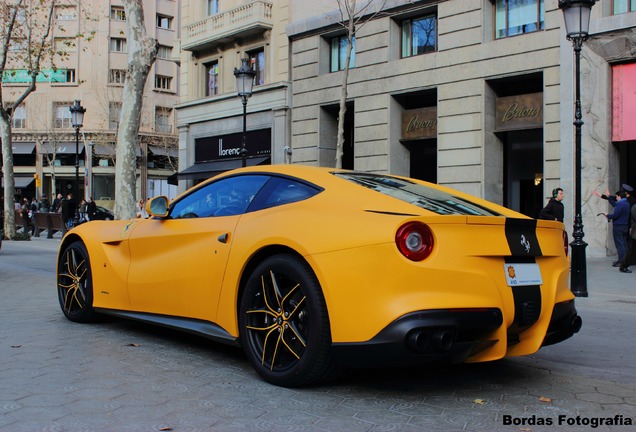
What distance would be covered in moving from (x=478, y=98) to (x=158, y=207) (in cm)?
1544

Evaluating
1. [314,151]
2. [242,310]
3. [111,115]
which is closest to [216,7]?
[314,151]

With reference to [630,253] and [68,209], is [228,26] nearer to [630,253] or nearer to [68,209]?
[68,209]

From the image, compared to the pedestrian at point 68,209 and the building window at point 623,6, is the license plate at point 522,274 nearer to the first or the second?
the building window at point 623,6

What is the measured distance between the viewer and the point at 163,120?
175 ft

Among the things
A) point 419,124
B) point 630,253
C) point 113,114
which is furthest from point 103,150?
point 630,253

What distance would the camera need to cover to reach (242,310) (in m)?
4.14

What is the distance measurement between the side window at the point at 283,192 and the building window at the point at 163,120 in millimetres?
49992

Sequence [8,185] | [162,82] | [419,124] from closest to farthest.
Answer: [419,124] → [8,185] → [162,82]

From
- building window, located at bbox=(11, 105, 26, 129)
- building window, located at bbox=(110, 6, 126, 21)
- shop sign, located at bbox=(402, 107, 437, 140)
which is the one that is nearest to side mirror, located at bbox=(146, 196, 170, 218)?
shop sign, located at bbox=(402, 107, 437, 140)

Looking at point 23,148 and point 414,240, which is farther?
point 23,148

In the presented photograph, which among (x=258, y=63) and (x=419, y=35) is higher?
(x=258, y=63)

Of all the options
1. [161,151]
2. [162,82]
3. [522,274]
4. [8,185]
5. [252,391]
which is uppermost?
[162,82]

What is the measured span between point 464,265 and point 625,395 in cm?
140

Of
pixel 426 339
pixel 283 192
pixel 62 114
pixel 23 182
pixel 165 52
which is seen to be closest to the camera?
pixel 426 339
